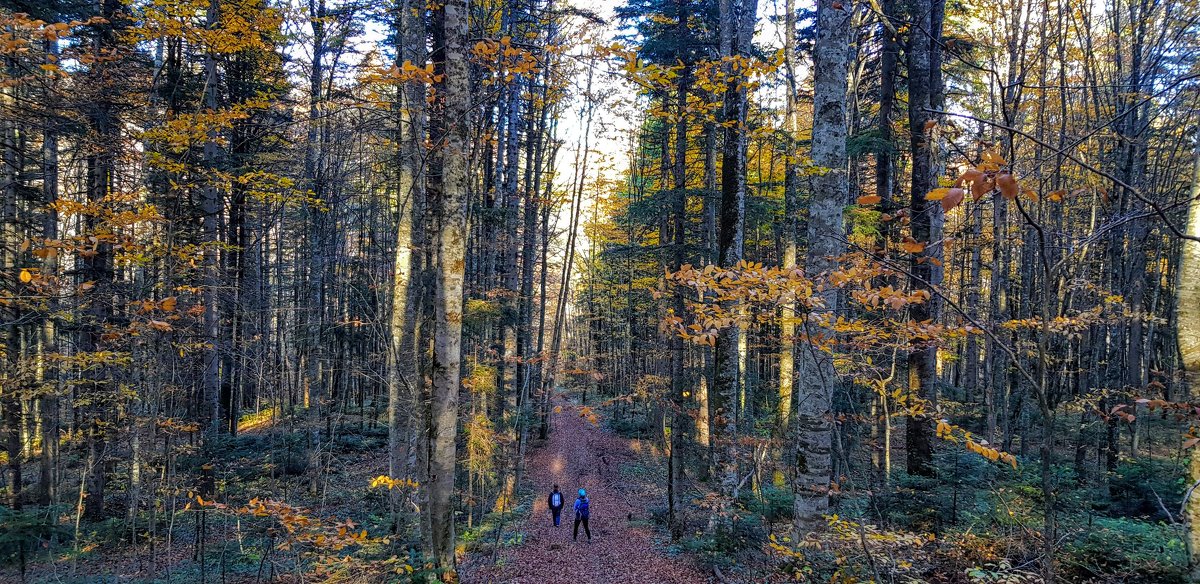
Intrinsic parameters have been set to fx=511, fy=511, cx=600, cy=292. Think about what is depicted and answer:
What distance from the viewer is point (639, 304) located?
754 inches

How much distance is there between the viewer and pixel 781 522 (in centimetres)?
1067

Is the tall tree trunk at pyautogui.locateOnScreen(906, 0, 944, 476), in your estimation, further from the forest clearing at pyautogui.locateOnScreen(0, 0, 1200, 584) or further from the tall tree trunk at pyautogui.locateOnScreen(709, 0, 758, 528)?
the tall tree trunk at pyautogui.locateOnScreen(709, 0, 758, 528)

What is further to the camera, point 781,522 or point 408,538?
point 781,522

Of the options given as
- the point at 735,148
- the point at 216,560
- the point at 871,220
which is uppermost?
the point at 735,148

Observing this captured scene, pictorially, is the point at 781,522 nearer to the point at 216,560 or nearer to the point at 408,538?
the point at 408,538

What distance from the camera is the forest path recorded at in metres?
9.98

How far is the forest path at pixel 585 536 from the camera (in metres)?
9.98

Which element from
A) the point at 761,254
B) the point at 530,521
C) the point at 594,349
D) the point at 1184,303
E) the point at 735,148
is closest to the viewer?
the point at 1184,303

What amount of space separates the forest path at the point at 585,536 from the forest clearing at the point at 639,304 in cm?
14

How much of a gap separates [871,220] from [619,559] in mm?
9019

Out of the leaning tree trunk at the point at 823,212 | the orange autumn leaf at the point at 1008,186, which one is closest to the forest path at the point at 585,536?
the leaning tree trunk at the point at 823,212

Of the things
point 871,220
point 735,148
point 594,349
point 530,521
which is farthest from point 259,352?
point 594,349

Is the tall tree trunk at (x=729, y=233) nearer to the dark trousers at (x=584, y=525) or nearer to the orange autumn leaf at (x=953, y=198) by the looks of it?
the dark trousers at (x=584, y=525)

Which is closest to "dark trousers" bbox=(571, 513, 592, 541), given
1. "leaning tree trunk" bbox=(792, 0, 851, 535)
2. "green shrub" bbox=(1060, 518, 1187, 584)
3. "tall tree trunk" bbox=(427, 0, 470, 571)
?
"tall tree trunk" bbox=(427, 0, 470, 571)
